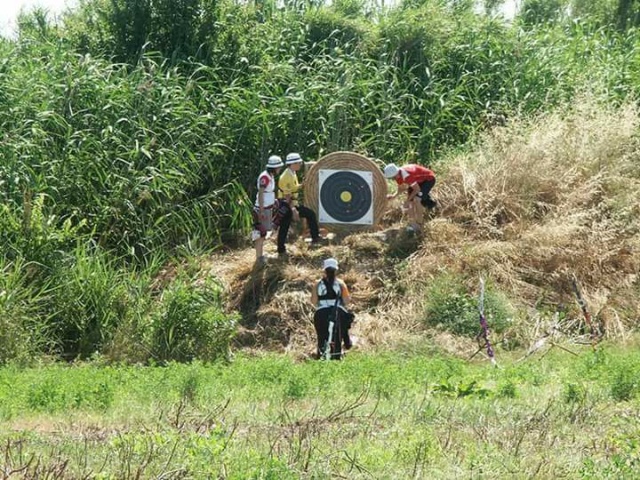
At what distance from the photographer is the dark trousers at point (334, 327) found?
16.0 m

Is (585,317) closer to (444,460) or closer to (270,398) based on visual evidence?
(270,398)

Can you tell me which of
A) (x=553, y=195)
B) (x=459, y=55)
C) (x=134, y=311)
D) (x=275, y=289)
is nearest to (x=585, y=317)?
(x=553, y=195)

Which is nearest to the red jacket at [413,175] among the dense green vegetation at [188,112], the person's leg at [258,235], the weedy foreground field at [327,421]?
the person's leg at [258,235]

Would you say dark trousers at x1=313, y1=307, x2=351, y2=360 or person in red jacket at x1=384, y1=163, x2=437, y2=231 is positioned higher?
person in red jacket at x1=384, y1=163, x2=437, y2=231

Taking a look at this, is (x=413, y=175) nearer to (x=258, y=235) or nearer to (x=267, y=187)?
(x=267, y=187)

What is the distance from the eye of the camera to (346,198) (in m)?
19.2

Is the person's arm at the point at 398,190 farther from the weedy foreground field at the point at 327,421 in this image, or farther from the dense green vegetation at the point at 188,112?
the weedy foreground field at the point at 327,421

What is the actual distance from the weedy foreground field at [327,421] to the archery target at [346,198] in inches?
200

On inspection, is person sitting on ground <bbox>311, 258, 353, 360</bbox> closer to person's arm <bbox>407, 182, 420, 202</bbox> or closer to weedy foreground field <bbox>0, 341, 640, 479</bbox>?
weedy foreground field <bbox>0, 341, 640, 479</bbox>

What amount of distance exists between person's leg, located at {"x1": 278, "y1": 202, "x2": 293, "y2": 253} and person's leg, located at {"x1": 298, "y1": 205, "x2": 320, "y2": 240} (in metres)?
0.31

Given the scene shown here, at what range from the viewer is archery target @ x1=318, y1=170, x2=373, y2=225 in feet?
63.1

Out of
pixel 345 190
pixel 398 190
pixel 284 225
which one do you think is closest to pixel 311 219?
pixel 284 225

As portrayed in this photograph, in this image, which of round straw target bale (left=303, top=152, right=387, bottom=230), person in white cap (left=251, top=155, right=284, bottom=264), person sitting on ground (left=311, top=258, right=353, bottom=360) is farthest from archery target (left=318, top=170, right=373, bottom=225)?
person sitting on ground (left=311, top=258, right=353, bottom=360)

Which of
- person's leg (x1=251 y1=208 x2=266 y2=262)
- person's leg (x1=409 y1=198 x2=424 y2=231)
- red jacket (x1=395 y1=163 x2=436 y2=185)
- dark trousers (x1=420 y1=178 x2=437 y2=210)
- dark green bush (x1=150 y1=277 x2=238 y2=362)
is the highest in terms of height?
red jacket (x1=395 y1=163 x2=436 y2=185)
